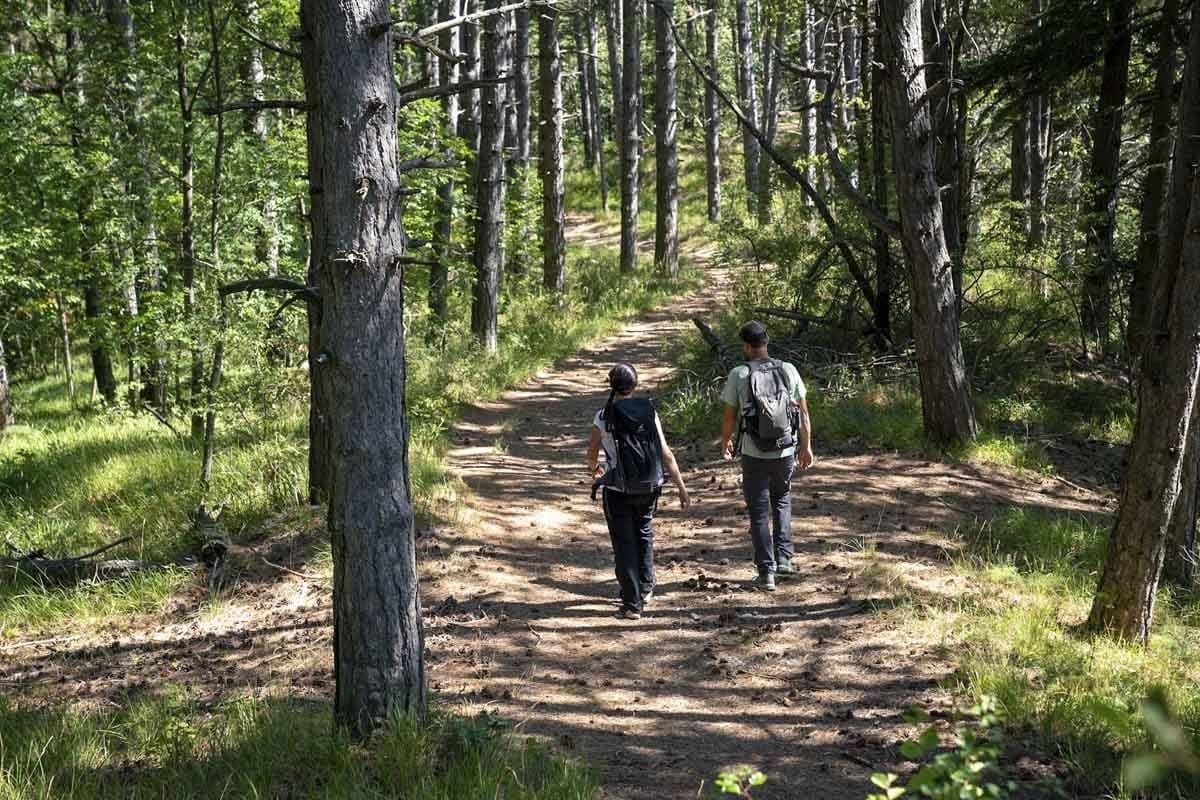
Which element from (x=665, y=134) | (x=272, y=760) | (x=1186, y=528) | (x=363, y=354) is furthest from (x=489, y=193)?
(x=272, y=760)

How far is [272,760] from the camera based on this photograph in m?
4.54

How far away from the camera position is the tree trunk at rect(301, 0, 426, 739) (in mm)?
4512

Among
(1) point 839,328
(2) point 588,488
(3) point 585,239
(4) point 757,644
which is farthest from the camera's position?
(3) point 585,239

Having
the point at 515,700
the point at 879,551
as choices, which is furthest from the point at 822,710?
the point at 879,551

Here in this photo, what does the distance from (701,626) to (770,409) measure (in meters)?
1.60

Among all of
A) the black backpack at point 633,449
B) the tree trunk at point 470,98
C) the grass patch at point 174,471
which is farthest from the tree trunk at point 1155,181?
the tree trunk at point 470,98

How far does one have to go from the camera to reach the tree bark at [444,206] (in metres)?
15.1

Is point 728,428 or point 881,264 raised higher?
point 881,264

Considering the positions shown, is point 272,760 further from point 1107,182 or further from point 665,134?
point 665,134

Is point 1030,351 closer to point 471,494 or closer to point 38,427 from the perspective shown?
point 471,494

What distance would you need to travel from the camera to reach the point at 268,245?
12125mm

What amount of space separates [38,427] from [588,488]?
39.9 feet

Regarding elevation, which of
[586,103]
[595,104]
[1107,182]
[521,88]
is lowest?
[1107,182]

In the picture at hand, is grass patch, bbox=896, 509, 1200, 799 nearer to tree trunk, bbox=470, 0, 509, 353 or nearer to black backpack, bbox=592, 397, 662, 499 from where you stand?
black backpack, bbox=592, 397, 662, 499
